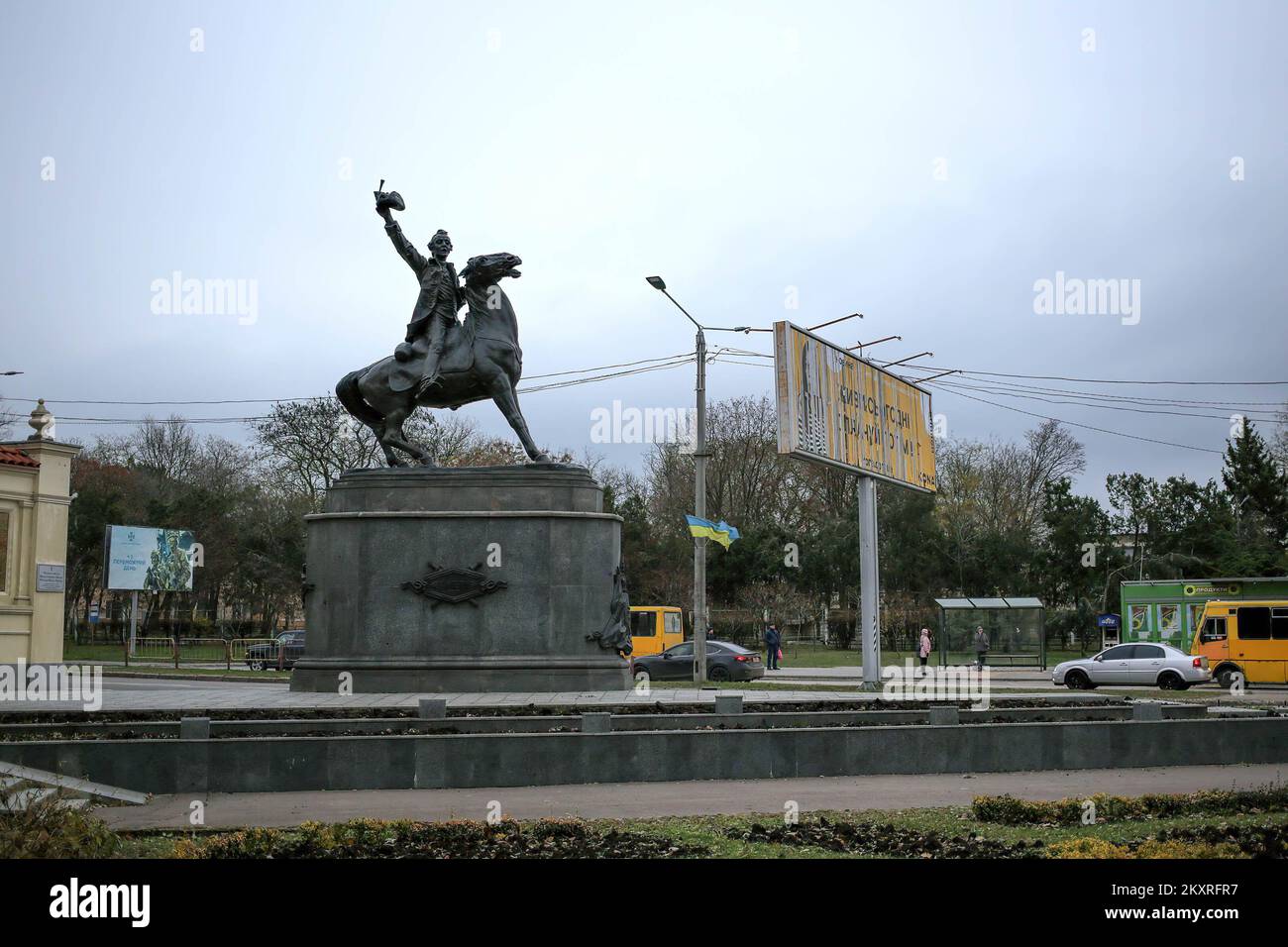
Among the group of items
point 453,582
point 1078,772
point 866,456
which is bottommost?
point 1078,772

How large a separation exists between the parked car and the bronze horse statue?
18795 mm

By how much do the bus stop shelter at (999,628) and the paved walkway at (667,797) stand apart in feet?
91.1

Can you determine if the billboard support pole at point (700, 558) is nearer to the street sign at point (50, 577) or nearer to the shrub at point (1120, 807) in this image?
the street sign at point (50, 577)

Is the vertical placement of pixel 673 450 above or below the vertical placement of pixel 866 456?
above

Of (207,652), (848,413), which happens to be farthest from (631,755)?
(207,652)

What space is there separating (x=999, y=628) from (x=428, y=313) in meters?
27.0

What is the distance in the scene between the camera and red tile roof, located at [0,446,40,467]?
90.8 feet

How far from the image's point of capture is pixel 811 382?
27156 millimetres

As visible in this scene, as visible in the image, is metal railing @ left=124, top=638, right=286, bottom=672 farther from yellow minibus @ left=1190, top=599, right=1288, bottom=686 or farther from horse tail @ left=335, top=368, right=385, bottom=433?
yellow minibus @ left=1190, top=599, right=1288, bottom=686

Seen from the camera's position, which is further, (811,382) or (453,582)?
(811,382)

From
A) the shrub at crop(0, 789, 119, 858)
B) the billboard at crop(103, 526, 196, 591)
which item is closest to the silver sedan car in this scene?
the shrub at crop(0, 789, 119, 858)

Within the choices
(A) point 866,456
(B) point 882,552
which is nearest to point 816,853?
(A) point 866,456
